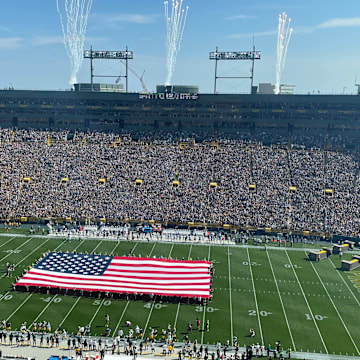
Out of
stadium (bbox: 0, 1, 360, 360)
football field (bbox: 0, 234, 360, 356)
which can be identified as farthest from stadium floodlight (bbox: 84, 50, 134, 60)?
football field (bbox: 0, 234, 360, 356)

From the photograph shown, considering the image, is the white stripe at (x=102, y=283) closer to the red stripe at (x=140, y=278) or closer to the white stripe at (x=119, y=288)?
the red stripe at (x=140, y=278)

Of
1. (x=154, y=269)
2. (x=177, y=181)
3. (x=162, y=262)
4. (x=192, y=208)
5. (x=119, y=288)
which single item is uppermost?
(x=177, y=181)

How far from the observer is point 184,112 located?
6159 cm

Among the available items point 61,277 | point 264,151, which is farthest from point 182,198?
point 61,277

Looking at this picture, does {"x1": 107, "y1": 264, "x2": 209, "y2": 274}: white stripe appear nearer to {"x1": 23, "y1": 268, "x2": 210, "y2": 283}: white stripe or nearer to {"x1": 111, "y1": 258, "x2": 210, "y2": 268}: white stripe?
{"x1": 111, "y1": 258, "x2": 210, "y2": 268}: white stripe

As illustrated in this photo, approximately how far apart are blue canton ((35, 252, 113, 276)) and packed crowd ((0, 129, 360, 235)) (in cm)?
1122

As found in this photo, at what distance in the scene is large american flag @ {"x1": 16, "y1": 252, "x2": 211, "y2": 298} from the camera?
2753cm

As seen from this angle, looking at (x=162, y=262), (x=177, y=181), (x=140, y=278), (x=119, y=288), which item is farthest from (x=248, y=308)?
(x=177, y=181)

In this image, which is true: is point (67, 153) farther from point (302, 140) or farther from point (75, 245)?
point (302, 140)

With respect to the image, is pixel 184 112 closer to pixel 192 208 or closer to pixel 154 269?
pixel 192 208

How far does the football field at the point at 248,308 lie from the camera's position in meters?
23.3

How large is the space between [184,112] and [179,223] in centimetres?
2390

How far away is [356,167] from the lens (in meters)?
51.2

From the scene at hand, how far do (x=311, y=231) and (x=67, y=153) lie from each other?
1296 inches
